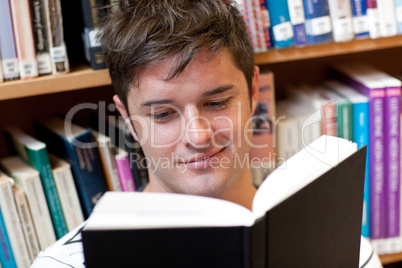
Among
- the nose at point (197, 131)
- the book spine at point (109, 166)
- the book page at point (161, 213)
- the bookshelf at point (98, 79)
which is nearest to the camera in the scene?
the book page at point (161, 213)

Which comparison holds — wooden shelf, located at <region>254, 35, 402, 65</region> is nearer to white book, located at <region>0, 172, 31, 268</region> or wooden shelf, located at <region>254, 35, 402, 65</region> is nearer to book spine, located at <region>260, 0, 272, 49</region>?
book spine, located at <region>260, 0, 272, 49</region>

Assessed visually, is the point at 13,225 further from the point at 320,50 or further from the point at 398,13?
the point at 398,13

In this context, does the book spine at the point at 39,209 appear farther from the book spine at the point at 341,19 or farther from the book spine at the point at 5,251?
the book spine at the point at 341,19

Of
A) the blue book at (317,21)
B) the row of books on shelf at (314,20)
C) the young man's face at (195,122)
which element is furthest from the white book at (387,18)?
the young man's face at (195,122)

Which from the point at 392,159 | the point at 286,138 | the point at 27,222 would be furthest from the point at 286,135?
the point at 27,222

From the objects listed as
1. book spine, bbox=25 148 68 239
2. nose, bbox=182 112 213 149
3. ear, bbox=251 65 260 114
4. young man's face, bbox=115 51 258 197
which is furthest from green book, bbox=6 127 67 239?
ear, bbox=251 65 260 114

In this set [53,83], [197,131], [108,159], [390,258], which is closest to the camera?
[197,131]

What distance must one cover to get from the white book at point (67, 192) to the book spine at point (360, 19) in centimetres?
65

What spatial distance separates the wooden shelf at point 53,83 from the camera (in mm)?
896

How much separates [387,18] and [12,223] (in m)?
0.85

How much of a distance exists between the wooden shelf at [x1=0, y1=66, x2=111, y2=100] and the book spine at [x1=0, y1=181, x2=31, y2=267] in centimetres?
18

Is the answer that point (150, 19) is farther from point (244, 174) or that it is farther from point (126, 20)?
point (244, 174)

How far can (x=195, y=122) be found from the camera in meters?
0.82

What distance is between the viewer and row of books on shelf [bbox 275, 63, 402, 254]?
1.07 metres
